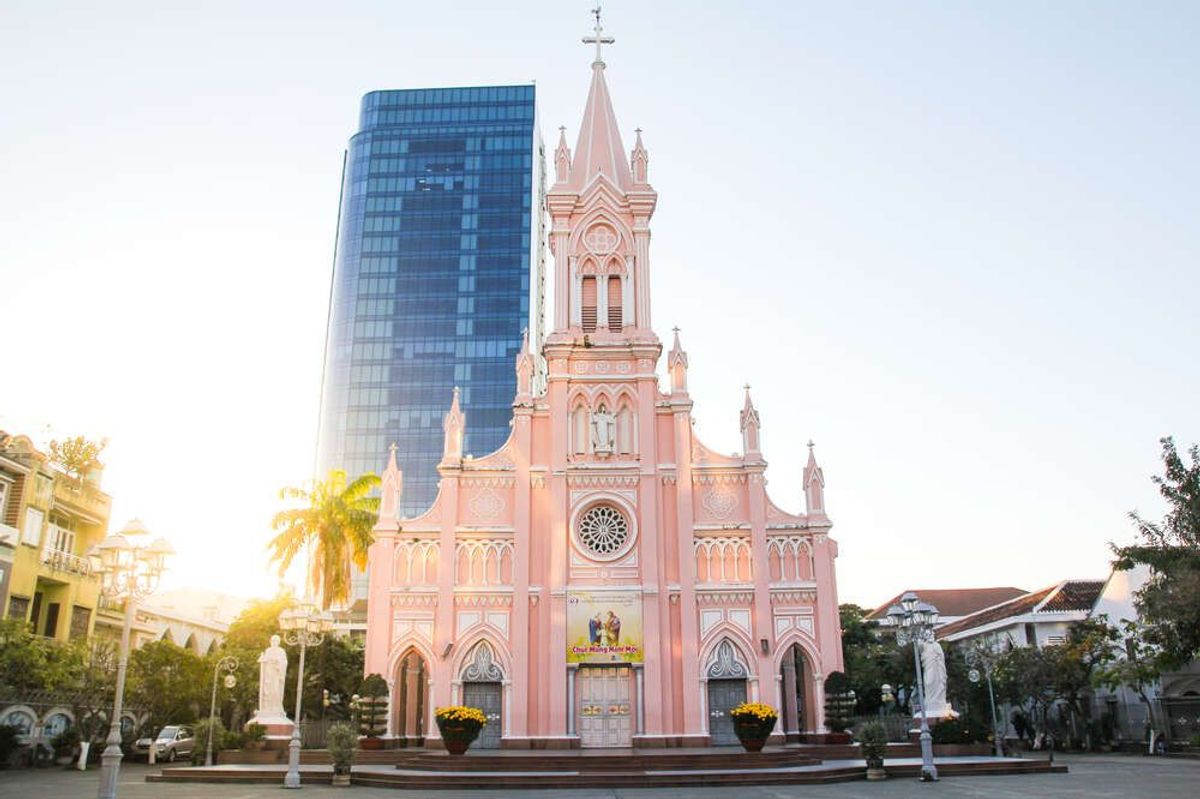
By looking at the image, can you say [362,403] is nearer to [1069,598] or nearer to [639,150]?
[639,150]

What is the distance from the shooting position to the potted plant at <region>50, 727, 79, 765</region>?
3506cm

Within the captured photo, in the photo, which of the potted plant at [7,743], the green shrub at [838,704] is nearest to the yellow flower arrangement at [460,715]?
the green shrub at [838,704]

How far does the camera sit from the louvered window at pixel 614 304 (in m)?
39.3

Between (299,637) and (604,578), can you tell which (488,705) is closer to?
(604,578)

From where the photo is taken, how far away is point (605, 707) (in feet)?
111

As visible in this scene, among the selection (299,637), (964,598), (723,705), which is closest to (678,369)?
(723,705)

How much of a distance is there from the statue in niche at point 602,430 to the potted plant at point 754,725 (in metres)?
11.4

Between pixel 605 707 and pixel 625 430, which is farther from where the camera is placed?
pixel 625 430

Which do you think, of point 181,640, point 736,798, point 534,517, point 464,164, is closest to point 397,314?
point 464,164

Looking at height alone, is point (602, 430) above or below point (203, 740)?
above

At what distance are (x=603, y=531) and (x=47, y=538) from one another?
76.0 feet

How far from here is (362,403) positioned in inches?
3716

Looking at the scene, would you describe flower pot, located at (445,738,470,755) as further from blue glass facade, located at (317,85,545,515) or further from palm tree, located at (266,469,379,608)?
blue glass facade, located at (317,85,545,515)

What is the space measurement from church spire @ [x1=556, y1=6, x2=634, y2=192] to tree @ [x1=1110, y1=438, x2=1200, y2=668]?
79.6ft
